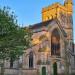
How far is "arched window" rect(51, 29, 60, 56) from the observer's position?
63281 millimetres

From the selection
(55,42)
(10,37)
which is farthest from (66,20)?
(10,37)

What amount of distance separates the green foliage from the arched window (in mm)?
28916

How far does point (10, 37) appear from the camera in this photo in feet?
108

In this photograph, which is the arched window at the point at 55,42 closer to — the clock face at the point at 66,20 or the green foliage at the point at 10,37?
the clock face at the point at 66,20

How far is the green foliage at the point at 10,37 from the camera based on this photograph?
105 ft

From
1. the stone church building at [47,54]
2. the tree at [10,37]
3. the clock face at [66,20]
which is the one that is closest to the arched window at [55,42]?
the stone church building at [47,54]

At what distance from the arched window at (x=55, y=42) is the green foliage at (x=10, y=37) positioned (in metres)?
28.9

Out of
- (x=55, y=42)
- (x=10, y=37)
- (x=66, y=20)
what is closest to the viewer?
(x=10, y=37)

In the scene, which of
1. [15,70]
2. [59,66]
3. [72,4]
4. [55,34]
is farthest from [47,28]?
[72,4]

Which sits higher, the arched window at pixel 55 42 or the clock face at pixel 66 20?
the clock face at pixel 66 20

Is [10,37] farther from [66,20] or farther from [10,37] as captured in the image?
[66,20]

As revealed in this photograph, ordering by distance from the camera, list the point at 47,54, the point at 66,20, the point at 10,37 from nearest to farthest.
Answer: the point at 10,37, the point at 47,54, the point at 66,20

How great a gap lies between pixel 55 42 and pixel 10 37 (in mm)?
32084

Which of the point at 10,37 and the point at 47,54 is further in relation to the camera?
the point at 47,54
